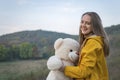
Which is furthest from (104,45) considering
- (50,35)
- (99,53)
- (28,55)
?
(50,35)

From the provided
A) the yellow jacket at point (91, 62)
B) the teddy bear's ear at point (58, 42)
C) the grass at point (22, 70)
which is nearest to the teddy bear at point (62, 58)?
the teddy bear's ear at point (58, 42)

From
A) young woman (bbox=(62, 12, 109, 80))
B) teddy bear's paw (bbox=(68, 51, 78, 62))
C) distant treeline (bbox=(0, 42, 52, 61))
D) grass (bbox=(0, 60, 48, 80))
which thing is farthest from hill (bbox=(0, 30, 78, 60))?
young woman (bbox=(62, 12, 109, 80))

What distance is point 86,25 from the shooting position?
1.39 metres

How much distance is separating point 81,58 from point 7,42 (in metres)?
3.83

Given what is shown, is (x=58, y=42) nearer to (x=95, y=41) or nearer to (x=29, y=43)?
(x=95, y=41)

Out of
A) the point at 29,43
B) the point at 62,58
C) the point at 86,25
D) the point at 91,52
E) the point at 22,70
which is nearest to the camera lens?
the point at 91,52

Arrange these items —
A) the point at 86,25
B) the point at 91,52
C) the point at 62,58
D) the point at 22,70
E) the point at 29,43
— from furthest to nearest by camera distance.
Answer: the point at 29,43, the point at 22,70, the point at 62,58, the point at 86,25, the point at 91,52

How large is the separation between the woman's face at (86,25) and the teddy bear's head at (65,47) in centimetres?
17

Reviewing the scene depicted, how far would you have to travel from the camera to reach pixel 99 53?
4.33 feet

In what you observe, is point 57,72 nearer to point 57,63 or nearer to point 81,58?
point 57,63

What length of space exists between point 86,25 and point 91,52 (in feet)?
0.56

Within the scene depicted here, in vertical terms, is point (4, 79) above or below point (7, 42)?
below

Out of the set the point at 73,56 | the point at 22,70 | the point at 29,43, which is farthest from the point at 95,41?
the point at 29,43

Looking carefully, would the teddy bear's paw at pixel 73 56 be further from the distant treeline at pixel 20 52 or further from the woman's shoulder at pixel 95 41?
the distant treeline at pixel 20 52
